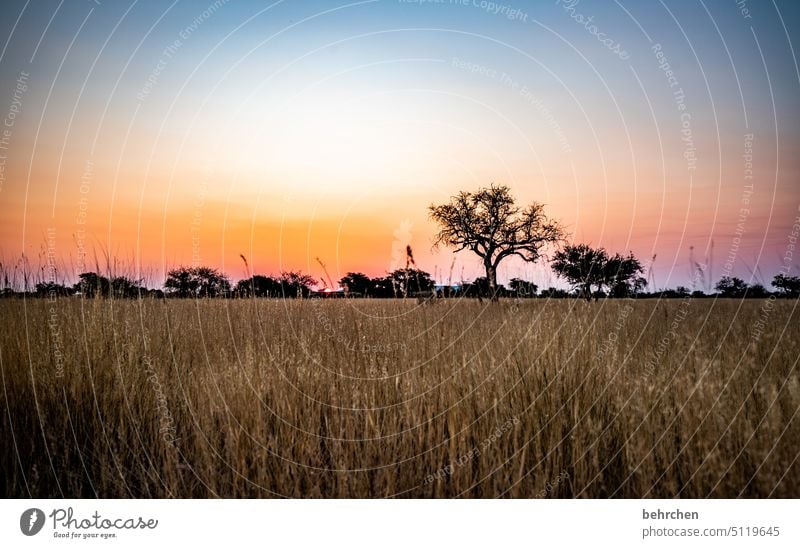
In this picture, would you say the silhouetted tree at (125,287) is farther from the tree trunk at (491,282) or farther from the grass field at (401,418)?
the tree trunk at (491,282)

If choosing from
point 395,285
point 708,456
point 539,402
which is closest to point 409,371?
point 539,402

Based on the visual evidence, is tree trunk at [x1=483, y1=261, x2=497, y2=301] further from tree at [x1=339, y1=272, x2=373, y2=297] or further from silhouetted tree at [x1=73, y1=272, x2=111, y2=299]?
silhouetted tree at [x1=73, y1=272, x2=111, y2=299]

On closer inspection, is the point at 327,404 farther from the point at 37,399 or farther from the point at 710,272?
the point at 710,272

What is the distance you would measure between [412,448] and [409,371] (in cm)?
95

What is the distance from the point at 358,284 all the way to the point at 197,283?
2.49 meters

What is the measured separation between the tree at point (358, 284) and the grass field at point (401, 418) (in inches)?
68.1

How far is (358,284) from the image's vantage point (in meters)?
6.81

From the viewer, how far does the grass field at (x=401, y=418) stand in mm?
3143
